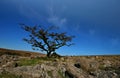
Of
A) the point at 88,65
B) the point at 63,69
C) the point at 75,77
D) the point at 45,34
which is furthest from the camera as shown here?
the point at 45,34

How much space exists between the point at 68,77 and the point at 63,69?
4.69 feet

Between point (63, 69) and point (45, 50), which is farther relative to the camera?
point (45, 50)

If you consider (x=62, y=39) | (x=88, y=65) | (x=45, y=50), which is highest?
(x=62, y=39)

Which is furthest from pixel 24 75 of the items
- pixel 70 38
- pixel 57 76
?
pixel 70 38

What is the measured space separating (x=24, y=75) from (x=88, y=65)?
41.4ft

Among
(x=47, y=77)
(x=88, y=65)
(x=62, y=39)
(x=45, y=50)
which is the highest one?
(x=62, y=39)

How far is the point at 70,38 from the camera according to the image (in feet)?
157

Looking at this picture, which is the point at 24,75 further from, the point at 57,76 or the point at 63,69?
the point at 63,69

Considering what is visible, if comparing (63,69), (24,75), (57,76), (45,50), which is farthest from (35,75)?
(45,50)

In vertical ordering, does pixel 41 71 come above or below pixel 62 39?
below

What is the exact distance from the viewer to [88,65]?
88.9 feet

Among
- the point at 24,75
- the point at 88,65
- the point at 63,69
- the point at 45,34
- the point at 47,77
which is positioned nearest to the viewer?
the point at 24,75

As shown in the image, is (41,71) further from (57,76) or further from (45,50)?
(45,50)

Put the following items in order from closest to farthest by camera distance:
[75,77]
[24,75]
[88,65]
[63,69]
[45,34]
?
[24,75]
[75,77]
[63,69]
[88,65]
[45,34]
